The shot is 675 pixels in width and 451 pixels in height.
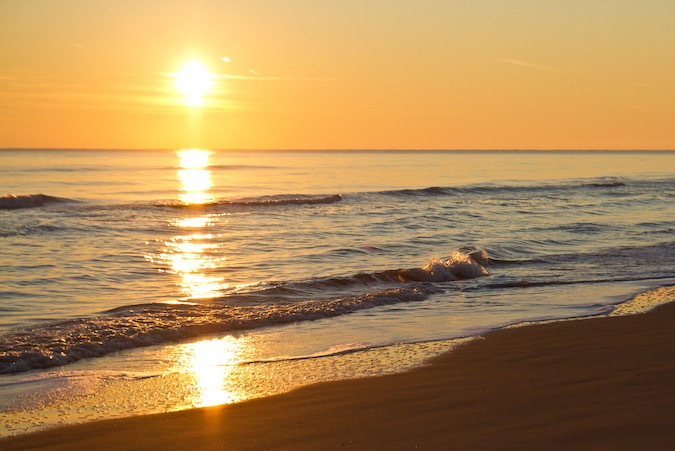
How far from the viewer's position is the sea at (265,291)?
727 centimetres

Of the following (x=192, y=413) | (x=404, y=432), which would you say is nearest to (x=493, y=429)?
(x=404, y=432)

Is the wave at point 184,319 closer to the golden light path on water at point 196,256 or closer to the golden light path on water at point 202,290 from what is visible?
the golden light path on water at point 202,290

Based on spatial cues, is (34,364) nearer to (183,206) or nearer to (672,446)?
(672,446)

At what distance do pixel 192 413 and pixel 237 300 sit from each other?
222 inches

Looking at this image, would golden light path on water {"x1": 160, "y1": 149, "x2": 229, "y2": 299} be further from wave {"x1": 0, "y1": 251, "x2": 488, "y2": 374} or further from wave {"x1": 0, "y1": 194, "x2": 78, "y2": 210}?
wave {"x1": 0, "y1": 194, "x2": 78, "y2": 210}

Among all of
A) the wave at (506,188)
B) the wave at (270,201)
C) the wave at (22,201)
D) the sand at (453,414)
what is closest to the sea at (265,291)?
the wave at (22,201)

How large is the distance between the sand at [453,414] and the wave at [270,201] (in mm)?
24270

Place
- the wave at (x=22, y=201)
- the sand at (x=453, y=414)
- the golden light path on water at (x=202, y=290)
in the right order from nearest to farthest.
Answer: the sand at (x=453, y=414) → the golden light path on water at (x=202, y=290) → the wave at (x=22, y=201)

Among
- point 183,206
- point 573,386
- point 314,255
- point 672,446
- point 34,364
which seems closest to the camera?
point 672,446

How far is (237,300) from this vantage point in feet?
37.8

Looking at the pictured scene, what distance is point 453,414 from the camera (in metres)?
5.64

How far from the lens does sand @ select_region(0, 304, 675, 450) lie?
16.7ft

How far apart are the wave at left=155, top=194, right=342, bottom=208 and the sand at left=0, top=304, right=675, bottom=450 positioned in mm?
24270

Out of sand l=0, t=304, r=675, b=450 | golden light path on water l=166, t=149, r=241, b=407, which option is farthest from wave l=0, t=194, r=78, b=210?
sand l=0, t=304, r=675, b=450
